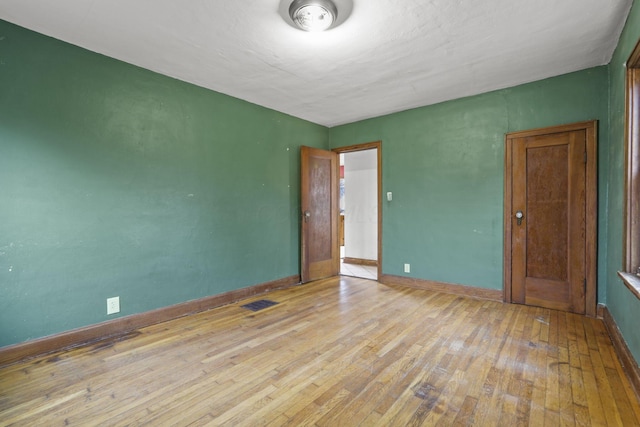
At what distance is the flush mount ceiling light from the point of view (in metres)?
1.99

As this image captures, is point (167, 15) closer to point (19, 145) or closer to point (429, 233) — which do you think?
point (19, 145)

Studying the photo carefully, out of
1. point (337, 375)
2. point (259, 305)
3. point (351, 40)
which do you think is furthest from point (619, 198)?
point (259, 305)

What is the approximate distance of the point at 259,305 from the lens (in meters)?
3.50

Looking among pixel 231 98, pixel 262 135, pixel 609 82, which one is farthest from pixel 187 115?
pixel 609 82

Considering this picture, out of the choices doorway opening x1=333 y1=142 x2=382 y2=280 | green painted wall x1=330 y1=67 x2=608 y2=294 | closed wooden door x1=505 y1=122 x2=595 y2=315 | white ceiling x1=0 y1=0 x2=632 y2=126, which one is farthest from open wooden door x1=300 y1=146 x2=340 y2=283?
closed wooden door x1=505 y1=122 x2=595 y2=315

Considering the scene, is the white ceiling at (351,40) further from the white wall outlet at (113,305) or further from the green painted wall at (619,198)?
the white wall outlet at (113,305)

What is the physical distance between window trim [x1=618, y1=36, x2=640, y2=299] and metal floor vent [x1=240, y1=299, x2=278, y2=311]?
10.3ft

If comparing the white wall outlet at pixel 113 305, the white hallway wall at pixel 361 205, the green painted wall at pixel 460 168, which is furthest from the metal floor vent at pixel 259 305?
the white hallway wall at pixel 361 205

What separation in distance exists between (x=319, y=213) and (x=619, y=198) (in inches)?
134

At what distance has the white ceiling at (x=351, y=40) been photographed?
207cm

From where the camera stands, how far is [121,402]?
1.75m

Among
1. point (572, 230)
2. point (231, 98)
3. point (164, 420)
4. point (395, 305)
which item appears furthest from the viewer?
point (231, 98)

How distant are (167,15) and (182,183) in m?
1.59

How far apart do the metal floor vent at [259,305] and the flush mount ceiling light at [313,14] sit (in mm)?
2795
